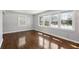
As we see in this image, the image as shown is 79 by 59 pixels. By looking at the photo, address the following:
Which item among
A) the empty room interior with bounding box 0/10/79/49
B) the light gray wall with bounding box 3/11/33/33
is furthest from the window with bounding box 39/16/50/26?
the light gray wall with bounding box 3/11/33/33

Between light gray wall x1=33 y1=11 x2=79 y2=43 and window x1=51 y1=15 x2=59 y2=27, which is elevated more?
window x1=51 y1=15 x2=59 y2=27

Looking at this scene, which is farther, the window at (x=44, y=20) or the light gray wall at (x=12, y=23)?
the window at (x=44, y=20)

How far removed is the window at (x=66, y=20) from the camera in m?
1.07

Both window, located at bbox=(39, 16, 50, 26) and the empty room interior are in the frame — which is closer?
the empty room interior

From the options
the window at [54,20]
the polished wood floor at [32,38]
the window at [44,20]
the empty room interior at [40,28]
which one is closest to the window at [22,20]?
the empty room interior at [40,28]

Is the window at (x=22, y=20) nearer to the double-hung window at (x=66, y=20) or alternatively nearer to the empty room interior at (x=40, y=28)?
the empty room interior at (x=40, y=28)

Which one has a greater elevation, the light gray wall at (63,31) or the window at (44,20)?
the window at (44,20)

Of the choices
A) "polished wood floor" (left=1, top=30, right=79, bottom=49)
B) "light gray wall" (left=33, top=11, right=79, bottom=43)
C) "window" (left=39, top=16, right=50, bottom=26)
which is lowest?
"polished wood floor" (left=1, top=30, right=79, bottom=49)

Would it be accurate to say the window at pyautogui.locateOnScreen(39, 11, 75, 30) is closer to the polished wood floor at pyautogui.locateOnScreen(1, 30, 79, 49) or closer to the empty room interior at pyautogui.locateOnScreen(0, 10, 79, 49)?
the empty room interior at pyautogui.locateOnScreen(0, 10, 79, 49)

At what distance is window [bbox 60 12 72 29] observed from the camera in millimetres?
1068

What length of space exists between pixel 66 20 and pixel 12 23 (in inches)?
33.5

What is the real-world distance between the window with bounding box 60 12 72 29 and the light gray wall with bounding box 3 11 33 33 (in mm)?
507

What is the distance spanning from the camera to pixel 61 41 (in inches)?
47.9
